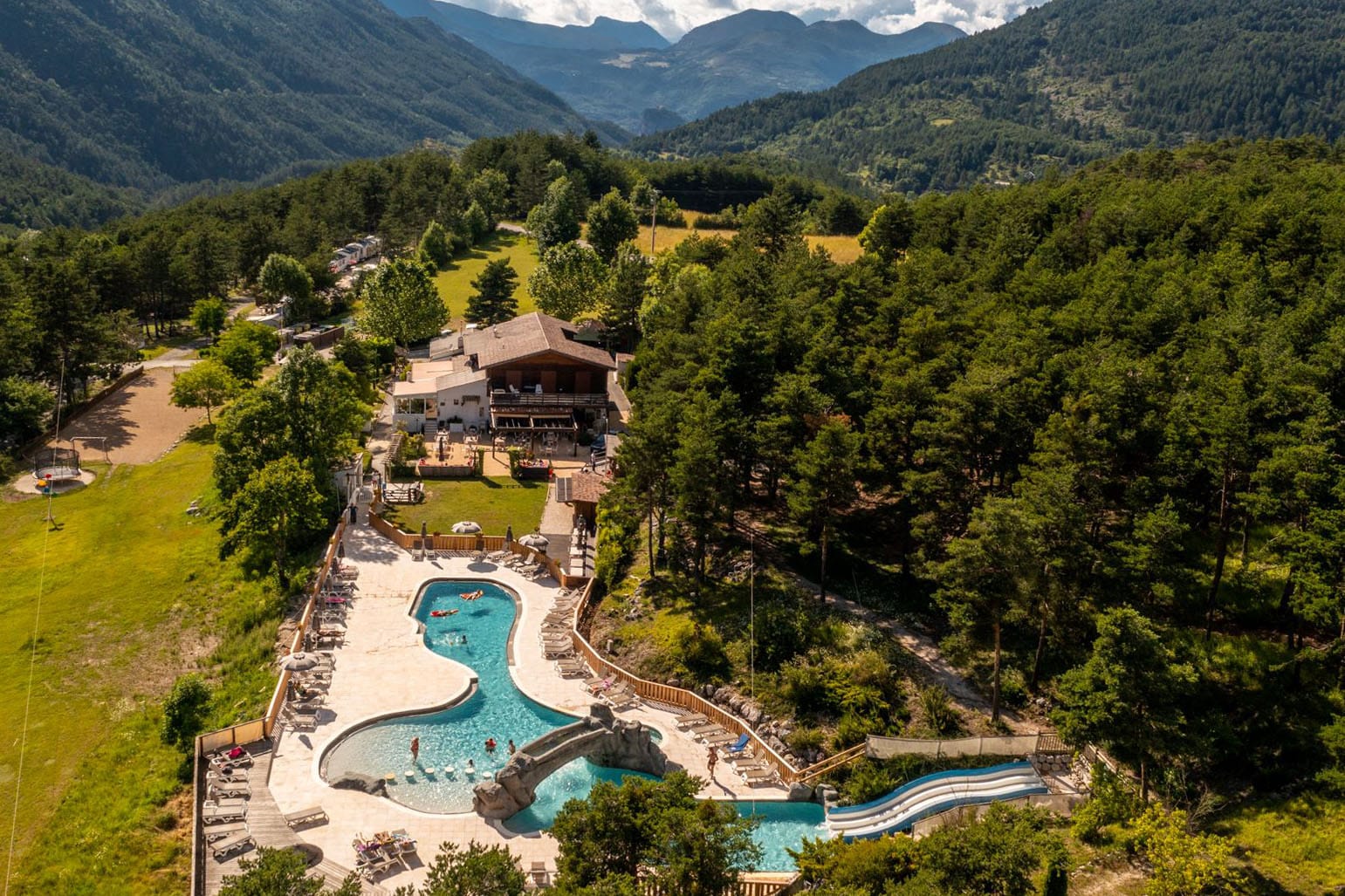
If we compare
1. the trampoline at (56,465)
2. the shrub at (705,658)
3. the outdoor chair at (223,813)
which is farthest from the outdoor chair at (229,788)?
the trampoline at (56,465)

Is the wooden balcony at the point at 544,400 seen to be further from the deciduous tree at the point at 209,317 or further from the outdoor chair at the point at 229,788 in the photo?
the deciduous tree at the point at 209,317

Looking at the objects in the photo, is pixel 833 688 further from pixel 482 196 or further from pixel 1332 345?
pixel 482 196

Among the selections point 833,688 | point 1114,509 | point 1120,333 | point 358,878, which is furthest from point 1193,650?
point 358,878

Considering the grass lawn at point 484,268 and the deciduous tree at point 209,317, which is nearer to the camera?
the deciduous tree at point 209,317

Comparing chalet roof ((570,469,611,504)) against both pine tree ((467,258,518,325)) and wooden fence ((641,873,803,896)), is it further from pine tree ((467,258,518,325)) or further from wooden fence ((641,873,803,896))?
pine tree ((467,258,518,325))

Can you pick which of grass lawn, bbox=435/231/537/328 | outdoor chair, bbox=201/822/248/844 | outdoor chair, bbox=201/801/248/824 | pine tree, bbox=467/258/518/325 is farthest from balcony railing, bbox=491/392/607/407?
outdoor chair, bbox=201/822/248/844

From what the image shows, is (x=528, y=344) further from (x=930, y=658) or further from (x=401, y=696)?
(x=930, y=658)

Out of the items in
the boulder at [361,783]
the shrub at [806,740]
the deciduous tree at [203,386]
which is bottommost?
the boulder at [361,783]
